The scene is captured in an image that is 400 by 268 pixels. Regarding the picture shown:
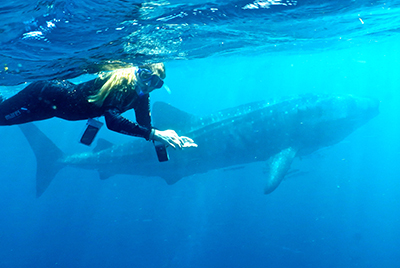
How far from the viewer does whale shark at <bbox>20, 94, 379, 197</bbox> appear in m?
12.8

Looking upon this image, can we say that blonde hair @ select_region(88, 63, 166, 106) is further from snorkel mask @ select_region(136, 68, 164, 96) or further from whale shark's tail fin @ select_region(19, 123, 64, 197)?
whale shark's tail fin @ select_region(19, 123, 64, 197)

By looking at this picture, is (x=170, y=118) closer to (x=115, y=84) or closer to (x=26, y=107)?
(x=26, y=107)

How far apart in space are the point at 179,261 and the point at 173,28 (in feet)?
56.1

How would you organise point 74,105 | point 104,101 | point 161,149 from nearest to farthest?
point 104,101
point 74,105
point 161,149

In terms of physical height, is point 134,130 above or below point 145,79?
below

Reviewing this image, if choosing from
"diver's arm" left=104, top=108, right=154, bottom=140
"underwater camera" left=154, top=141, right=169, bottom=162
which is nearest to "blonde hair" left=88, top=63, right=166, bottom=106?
"diver's arm" left=104, top=108, right=154, bottom=140

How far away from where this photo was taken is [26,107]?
509cm

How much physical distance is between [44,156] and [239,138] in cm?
1131

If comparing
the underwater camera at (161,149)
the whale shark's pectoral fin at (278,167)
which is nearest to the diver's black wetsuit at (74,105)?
the underwater camera at (161,149)

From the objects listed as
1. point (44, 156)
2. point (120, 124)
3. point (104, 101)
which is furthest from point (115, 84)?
point (44, 156)

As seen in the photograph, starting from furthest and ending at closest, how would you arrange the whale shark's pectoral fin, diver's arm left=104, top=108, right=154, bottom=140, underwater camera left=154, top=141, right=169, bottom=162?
the whale shark's pectoral fin → underwater camera left=154, top=141, right=169, bottom=162 → diver's arm left=104, top=108, right=154, bottom=140

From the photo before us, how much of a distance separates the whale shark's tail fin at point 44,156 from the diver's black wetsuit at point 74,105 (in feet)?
36.6

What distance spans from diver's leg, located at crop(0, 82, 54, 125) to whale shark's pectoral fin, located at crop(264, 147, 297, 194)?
29.8ft

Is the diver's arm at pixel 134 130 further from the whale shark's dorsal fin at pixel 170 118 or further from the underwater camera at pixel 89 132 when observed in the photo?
the whale shark's dorsal fin at pixel 170 118
